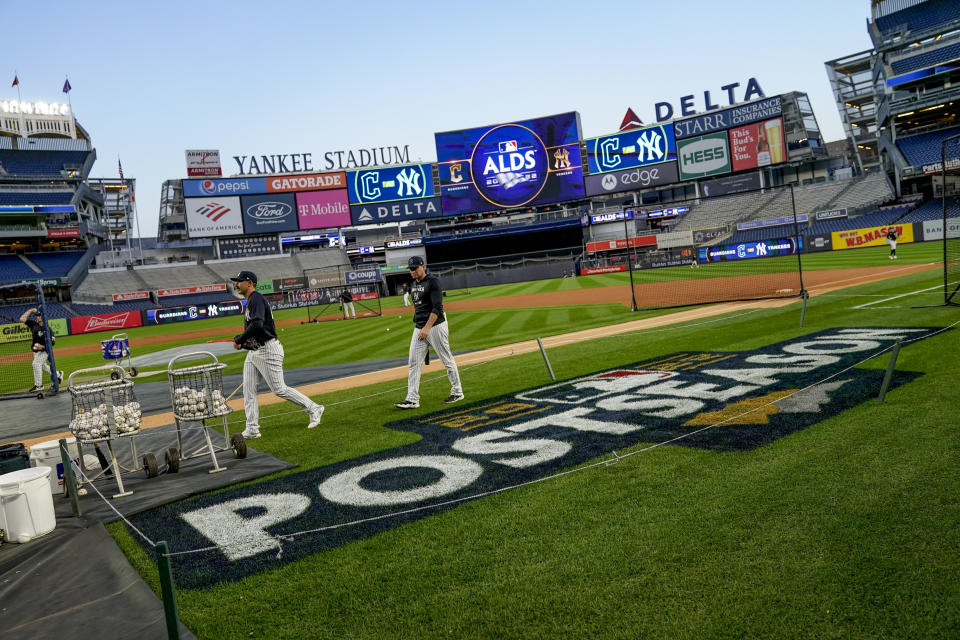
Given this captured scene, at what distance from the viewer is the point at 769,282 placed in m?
24.7

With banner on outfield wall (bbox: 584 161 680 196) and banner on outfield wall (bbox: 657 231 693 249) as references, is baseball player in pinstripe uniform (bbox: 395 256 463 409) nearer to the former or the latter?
banner on outfield wall (bbox: 657 231 693 249)

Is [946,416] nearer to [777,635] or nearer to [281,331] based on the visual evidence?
[777,635]

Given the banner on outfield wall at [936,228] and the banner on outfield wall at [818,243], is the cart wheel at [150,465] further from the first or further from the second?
the banner on outfield wall at [818,243]

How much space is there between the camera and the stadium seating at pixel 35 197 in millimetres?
61000

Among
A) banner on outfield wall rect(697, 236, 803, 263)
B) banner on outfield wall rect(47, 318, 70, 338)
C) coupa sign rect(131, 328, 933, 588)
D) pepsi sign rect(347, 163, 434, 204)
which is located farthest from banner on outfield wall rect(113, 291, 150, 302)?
coupa sign rect(131, 328, 933, 588)

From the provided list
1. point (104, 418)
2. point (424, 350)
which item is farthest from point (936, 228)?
point (104, 418)

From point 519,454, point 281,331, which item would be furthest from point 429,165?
point 519,454

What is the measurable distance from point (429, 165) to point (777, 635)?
221 ft

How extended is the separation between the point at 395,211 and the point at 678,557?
218 feet

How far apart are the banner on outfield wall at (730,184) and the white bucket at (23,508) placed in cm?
6730

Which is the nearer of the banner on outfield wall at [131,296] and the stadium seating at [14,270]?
the banner on outfield wall at [131,296]

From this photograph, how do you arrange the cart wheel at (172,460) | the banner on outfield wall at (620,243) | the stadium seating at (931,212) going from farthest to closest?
the banner on outfield wall at (620,243), the stadium seating at (931,212), the cart wheel at (172,460)

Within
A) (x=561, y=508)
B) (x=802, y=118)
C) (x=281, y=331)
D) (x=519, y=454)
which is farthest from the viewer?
(x=802, y=118)

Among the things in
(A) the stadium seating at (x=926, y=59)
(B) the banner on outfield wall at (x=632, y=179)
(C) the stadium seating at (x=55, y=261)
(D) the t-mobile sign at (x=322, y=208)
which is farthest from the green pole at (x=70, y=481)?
(D) the t-mobile sign at (x=322, y=208)
